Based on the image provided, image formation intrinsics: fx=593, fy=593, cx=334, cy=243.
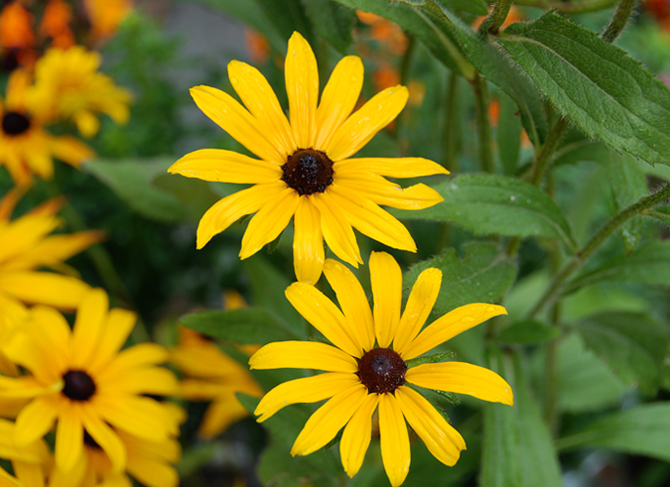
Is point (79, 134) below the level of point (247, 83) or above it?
above

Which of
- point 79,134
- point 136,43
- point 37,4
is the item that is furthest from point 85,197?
point 37,4

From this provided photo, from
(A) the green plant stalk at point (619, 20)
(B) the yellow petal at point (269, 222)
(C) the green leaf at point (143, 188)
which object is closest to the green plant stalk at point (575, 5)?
(A) the green plant stalk at point (619, 20)

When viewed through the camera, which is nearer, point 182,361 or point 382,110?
point 382,110

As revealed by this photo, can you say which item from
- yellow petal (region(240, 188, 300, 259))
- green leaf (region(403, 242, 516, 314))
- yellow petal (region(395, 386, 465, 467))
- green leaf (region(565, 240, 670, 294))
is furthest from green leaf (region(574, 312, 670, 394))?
yellow petal (region(240, 188, 300, 259))

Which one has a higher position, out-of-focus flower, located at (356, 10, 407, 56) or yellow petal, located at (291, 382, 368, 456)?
out-of-focus flower, located at (356, 10, 407, 56)

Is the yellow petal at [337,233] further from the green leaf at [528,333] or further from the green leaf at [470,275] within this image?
the green leaf at [528,333]

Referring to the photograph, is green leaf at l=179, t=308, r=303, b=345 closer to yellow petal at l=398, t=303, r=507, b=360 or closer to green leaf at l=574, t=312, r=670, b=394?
yellow petal at l=398, t=303, r=507, b=360

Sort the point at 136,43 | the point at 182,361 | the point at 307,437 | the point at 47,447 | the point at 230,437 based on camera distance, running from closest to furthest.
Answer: the point at 307,437 → the point at 47,447 → the point at 182,361 → the point at 230,437 → the point at 136,43

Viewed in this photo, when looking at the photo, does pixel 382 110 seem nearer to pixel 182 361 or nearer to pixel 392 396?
pixel 392 396
